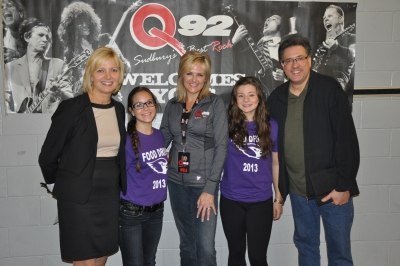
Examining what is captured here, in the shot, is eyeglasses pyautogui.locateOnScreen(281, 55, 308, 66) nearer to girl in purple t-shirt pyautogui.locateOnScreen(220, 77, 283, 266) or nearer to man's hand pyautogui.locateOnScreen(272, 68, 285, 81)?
girl in purple t-shirt pyautogui.locateOnScreen(220, 77, 283, 266)

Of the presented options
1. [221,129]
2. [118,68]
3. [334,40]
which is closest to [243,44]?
[334,40]

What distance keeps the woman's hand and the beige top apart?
0.58 meters

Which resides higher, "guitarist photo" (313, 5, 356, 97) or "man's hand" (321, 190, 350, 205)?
"guitarist photo" (313, 5, 356, 97)

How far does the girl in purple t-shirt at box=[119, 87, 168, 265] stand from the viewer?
90.7 inches

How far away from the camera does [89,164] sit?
213 cm

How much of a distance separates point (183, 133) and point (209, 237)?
663 millimetres

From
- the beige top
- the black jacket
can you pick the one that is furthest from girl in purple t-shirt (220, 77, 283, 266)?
the beige top

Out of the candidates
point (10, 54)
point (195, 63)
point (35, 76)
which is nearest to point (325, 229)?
point (195, 63)

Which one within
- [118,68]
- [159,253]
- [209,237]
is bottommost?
[159,253]

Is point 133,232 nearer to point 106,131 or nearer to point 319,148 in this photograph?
point 106,131

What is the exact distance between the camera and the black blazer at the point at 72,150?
6.88 ft

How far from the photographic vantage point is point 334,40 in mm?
Result: 3000

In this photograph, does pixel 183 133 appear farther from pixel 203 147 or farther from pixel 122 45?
pixel 122 45

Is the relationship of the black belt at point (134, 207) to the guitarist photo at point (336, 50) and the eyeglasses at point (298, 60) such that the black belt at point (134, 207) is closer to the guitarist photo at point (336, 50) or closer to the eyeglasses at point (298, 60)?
the eyeglasses at point (298, 60)
